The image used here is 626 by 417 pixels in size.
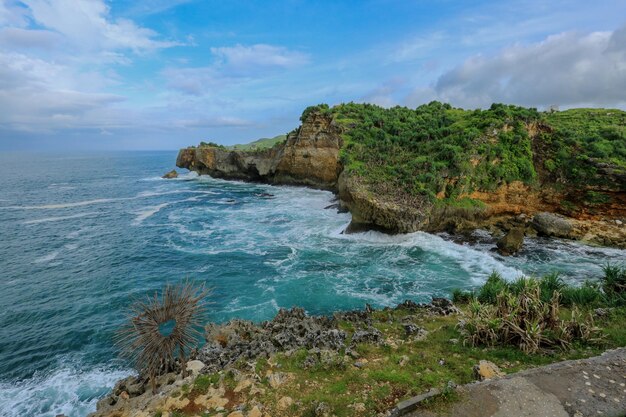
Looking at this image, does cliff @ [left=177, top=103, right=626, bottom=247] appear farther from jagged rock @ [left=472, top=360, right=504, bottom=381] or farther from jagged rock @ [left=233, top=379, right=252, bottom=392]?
jagged rock @ [left=233, top=379, right=252, bottom=392]

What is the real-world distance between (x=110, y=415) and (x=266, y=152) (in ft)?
202

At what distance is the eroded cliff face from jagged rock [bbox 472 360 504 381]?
4002 cm

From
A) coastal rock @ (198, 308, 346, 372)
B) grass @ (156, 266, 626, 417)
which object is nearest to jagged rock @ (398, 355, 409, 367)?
grass @ (156, 266, 626, 417)

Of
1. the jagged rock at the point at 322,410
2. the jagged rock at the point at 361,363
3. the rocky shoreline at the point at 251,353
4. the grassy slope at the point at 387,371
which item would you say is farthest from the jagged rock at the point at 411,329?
the jagged rock at the point at 322,410

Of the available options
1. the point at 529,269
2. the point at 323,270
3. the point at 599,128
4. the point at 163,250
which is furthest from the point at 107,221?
the point at 599,128

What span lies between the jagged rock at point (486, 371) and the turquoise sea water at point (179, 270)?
36.2 ft

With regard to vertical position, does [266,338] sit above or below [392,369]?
below

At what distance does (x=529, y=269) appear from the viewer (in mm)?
25984

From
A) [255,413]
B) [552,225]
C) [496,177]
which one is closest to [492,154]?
[496,177]

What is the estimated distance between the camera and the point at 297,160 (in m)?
61.4

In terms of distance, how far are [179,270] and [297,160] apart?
37.1 m

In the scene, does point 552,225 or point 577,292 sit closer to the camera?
point 577,292

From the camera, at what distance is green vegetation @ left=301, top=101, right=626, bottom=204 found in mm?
35500

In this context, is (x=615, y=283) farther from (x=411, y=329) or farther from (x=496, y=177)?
(x=496, y=177)
